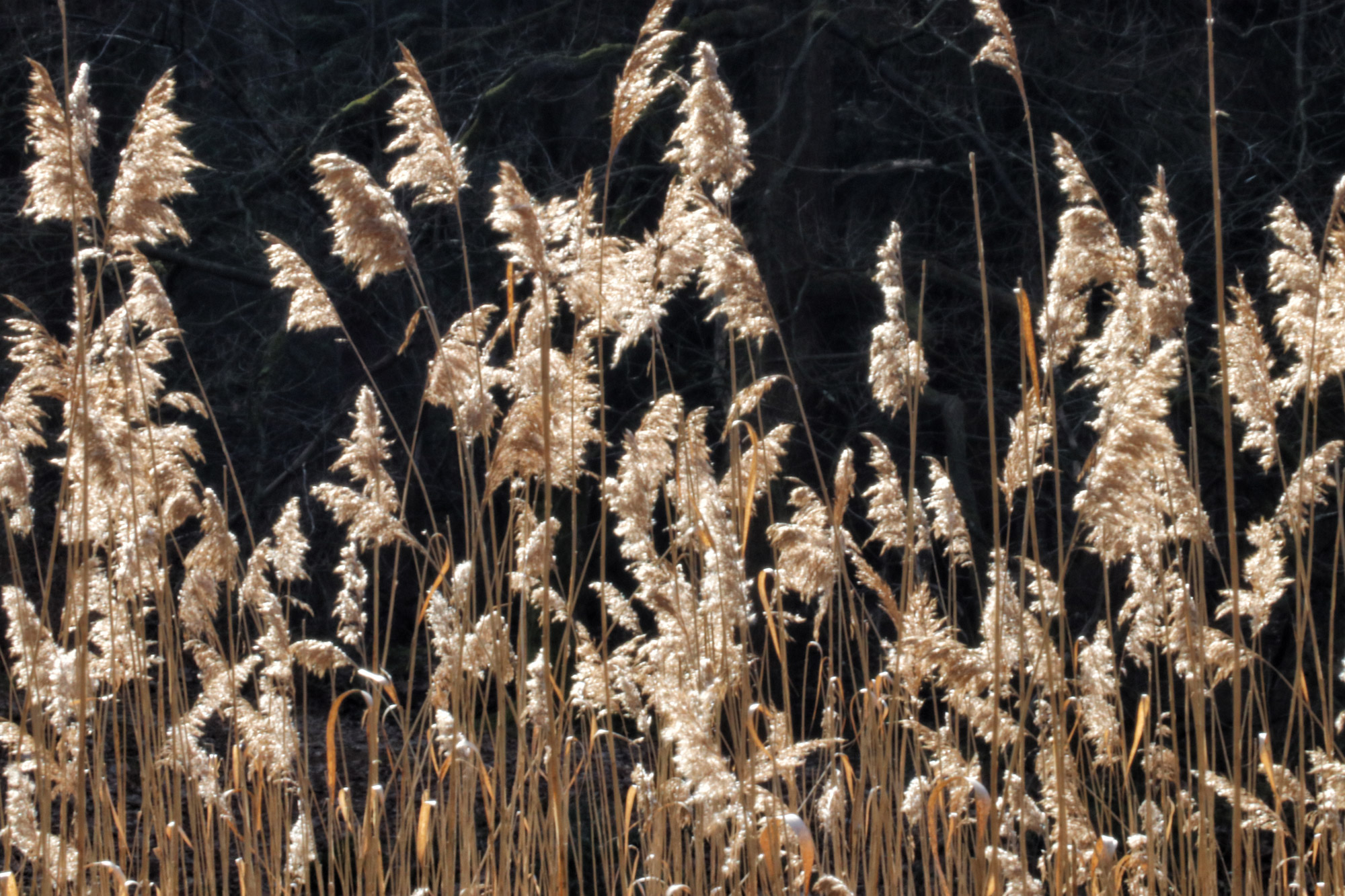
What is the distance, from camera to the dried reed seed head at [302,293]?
204 cm

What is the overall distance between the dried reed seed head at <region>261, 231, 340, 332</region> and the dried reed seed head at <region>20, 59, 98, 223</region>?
1.09 feet

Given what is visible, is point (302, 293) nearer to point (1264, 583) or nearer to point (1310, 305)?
point (1310, 305)

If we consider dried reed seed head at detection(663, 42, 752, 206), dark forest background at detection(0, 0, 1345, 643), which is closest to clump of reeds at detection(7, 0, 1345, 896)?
dried reed seed head at detection(663, 42, 752, 206)

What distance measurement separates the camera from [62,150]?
1.75 m

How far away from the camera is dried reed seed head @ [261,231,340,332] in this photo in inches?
80.3

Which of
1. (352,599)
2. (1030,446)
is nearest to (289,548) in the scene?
(352,599)

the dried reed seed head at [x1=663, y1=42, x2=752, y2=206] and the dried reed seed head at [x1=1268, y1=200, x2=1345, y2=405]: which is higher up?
the dried reed seed head at [x1=663, y1=42, x2=752, y2=206]

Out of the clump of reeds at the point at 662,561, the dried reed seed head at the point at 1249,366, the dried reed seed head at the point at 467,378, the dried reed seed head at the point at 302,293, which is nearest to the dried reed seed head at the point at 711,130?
the clump of reeds at the point at 662,561

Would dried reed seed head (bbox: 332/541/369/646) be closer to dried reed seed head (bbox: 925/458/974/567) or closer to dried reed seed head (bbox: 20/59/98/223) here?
dried reed seed head (bbox: 20/59/98/223)

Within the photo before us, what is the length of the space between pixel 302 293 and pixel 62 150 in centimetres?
45

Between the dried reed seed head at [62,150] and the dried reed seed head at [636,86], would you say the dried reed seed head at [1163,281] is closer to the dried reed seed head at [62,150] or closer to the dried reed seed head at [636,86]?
the dried reed seed head at [636,86]

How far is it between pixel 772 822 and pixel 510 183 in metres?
1.00

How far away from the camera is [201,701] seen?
7.93 feet

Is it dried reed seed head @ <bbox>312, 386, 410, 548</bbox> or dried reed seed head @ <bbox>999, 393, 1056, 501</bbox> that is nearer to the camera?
dried reed seed head @ <bbox>999, 393, 1056, 501</bbox>
